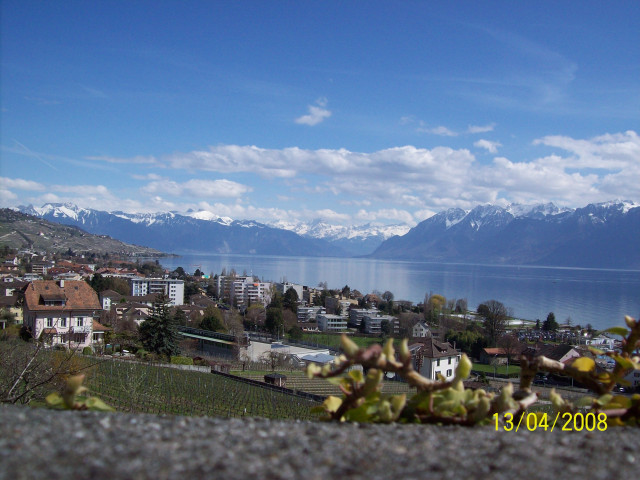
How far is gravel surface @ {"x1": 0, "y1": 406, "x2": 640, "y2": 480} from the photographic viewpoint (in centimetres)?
129

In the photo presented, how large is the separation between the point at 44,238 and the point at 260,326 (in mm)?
109159

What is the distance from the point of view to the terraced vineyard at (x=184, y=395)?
537 inches

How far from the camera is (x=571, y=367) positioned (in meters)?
2.31

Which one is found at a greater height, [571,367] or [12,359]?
[571,367]

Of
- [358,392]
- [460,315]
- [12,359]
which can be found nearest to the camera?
[358,392]

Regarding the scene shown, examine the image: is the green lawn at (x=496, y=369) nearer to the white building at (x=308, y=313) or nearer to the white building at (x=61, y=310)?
the white building at (x=61, y=310)

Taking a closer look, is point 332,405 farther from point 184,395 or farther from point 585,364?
point 184,395

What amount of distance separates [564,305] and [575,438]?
76094mm

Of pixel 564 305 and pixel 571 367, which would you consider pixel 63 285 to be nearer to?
pixel 571 367

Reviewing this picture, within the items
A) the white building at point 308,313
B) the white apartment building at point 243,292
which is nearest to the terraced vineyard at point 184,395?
the white building at point 308,313

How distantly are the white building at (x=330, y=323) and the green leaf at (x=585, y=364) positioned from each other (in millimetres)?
53528

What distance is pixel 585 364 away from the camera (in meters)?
2.22

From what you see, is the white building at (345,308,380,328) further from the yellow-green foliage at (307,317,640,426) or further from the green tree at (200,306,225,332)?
the yellow-green foliage at (307,317,640,426)

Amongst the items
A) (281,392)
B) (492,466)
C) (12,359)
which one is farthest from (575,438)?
(281,392)
